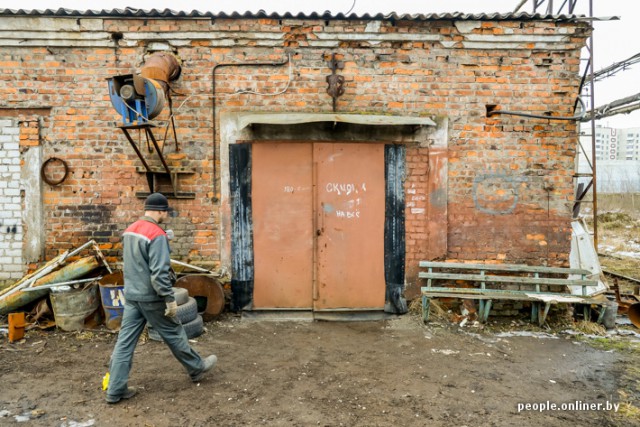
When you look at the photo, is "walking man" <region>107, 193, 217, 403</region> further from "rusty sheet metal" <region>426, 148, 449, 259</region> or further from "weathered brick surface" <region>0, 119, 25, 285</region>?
"rusty sheet metal" <region>426, 148, 449, 259</region>

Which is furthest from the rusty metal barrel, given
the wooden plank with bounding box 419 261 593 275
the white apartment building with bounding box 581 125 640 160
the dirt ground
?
the white apartment building with bounding box 581 125 640 160

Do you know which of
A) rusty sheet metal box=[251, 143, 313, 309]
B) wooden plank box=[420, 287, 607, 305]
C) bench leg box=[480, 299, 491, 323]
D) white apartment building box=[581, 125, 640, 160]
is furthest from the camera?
white apartment building box=[581, 125, 640, 160]

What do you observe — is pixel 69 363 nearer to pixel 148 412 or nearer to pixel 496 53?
pixel 148 412

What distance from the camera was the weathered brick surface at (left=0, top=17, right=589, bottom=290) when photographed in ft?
19.3

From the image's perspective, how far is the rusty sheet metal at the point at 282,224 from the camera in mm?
5965

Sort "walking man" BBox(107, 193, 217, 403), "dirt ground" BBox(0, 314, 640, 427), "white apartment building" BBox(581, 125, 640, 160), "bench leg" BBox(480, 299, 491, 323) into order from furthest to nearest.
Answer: "white apartment building" BBox(581, 125, 640, 160) < "bench leg" BBox(480, 299, 491, 323) < "walking man" BBox(107, 193, 217, 403) < "dirt ground" BBox(0, 314, 640, 427)

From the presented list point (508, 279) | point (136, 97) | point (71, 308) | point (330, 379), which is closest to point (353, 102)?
point (136, 97)

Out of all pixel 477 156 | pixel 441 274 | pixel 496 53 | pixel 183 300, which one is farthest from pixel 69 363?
pixel 496 53

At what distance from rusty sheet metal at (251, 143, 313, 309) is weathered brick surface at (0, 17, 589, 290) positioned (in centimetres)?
57

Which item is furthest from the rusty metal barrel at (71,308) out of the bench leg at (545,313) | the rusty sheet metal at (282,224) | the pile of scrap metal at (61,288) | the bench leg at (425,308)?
the bench leg at (545,313)

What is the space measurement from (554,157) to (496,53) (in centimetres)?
171

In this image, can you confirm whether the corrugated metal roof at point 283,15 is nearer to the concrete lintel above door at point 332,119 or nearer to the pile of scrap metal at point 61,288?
the concrete lintel above door at point 332,119

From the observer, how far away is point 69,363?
14.9ft

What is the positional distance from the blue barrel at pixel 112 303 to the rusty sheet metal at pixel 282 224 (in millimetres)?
1742
